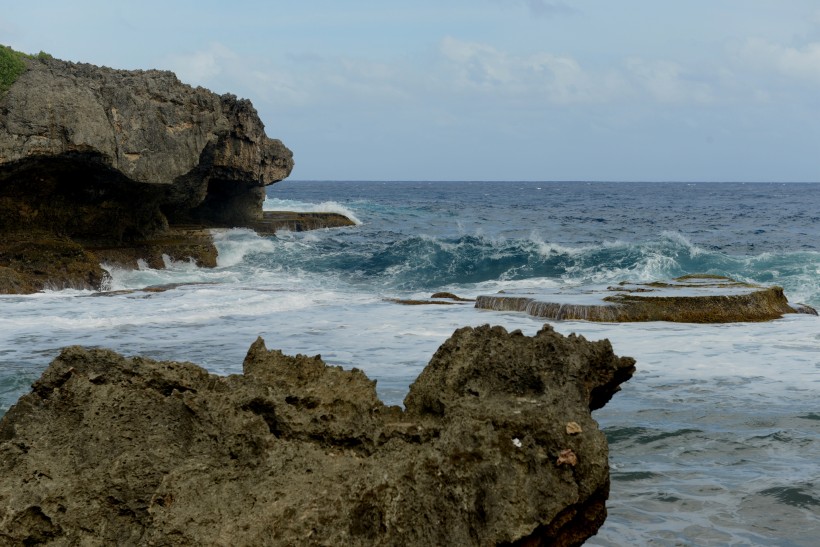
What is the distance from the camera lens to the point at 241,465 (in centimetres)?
313

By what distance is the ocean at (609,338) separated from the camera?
4.60 m

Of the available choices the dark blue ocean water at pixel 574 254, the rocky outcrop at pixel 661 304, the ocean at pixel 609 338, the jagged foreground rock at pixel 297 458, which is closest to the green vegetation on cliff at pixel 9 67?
the ocean at pixel 609 338

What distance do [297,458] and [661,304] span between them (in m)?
8.57

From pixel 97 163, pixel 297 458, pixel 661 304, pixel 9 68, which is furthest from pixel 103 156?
pixel 297 458

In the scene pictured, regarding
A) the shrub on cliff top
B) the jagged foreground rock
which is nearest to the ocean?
the jagged foreground rock

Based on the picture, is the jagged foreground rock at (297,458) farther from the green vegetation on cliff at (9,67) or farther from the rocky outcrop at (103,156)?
the green vegetation on cliff at (9,67)

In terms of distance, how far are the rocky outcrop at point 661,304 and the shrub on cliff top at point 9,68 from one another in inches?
378

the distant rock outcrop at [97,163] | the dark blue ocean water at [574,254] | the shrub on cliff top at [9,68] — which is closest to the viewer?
the distant rock outcrop at [97,163]

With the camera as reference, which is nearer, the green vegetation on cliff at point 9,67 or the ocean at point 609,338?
the ocean at point 609,338

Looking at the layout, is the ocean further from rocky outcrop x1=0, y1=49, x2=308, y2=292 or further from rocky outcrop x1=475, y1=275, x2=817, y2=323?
rocky outcrop x1=0, y1=49, x2=308, y2=292

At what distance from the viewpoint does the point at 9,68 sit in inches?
622

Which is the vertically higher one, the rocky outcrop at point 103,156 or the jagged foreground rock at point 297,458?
the rocky outcrop at point 103,156

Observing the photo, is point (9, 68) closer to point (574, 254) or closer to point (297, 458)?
point (574, 254)

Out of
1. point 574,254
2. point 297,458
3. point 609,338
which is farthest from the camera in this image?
point 574,254
